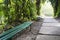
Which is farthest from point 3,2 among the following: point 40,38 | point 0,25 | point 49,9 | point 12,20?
point 49,9

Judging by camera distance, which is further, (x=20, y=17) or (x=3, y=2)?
(x=20, y=17)

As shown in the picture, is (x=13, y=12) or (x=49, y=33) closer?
(x=49, y=33)

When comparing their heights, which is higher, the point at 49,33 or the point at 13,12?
the point at 13,12

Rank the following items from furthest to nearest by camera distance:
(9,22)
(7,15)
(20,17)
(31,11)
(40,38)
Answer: (31,11)
(20,17)
(9,22)
(7,15)
(40,38)

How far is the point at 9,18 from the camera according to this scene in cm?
769

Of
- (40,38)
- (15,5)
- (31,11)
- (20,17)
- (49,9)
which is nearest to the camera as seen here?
(40,38)

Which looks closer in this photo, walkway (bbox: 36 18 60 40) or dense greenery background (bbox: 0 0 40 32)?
walkway (bbox: 36 18 60 40)

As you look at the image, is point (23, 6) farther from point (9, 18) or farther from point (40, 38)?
point (40, 38)

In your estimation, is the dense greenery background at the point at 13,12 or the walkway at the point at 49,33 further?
the dense greenery background at the point at 13,12

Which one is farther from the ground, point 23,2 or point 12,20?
point 23,2

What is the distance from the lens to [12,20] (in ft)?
26.6

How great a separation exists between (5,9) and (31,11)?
418cm

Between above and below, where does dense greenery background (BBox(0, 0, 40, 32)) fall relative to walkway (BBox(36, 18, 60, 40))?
above

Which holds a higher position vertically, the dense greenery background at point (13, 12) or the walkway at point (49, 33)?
the dense greenery background at point (13, 12)
